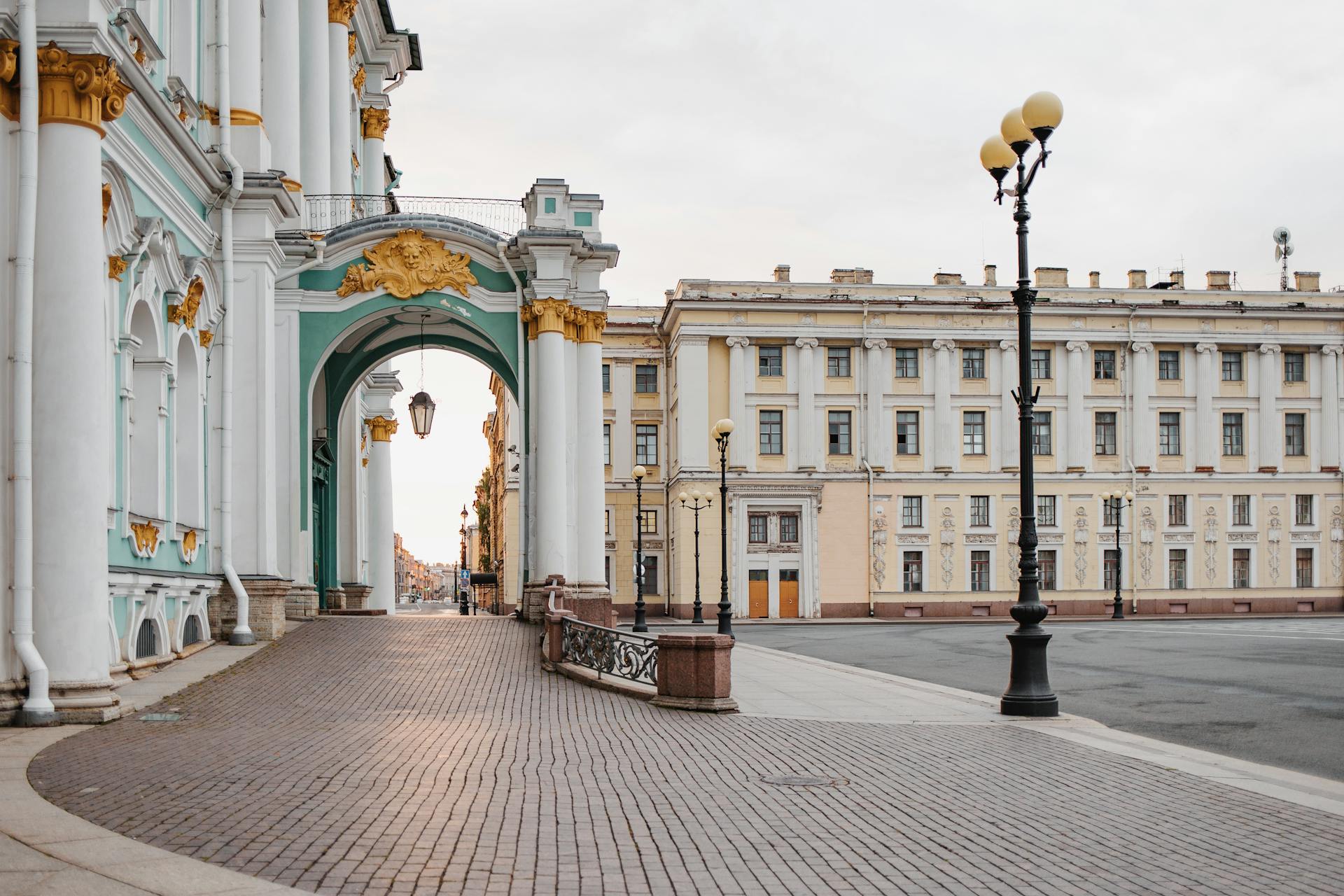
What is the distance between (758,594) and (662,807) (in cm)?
5468

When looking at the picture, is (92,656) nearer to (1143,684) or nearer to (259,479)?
(259,479)

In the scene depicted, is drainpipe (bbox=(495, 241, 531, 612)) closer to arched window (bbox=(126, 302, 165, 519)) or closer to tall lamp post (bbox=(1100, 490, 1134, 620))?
arched window (bbox=(126, 302, 165, 519))

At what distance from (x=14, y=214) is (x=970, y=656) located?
774 inches

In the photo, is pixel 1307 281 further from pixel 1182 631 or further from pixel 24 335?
pixel 24 335

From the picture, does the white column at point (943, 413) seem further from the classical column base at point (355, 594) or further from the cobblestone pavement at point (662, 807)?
the cobblestone pavement at point (662, 807)

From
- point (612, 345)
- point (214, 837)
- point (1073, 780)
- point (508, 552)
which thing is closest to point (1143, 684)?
point (1073, 780)

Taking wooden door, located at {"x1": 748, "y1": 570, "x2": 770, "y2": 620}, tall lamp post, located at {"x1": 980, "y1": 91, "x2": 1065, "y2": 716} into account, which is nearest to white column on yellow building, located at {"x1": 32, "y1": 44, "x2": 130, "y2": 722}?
tall lamp post, located at {"x1": 980, "y1": 91, "x2": 1065, "y2": 716}

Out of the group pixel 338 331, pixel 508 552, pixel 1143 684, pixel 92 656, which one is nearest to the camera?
pixel 92 656

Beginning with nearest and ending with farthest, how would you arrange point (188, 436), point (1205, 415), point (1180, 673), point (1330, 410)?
1. point (188, 436)
2. point (1180, 673)
3. point (1205, 415)
4. point (1330, 410)

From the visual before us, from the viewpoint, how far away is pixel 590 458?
2811cm

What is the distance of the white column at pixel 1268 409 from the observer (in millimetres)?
68000

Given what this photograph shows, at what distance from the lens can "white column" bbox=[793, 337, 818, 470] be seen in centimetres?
6431

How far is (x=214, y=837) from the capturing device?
7.70 metres

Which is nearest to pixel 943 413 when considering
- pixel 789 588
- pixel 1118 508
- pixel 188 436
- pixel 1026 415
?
pixel 1118 508
